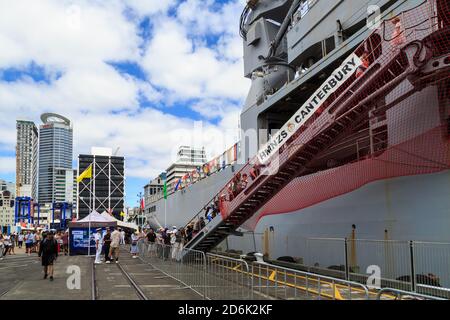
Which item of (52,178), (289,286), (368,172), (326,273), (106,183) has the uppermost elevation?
(52,178)

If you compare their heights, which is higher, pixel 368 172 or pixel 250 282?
pixel 368 172

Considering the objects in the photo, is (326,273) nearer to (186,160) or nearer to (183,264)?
(183,264)

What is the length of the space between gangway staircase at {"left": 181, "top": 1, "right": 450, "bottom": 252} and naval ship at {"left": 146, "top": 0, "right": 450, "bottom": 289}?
1.1 inches

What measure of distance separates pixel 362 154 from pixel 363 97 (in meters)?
3.05

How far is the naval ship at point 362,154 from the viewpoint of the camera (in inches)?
350

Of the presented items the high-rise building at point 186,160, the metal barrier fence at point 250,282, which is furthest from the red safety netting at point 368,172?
the high-rise building at point 186,160

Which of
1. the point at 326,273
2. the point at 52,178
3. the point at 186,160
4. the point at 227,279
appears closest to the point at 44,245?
the point at 227,279

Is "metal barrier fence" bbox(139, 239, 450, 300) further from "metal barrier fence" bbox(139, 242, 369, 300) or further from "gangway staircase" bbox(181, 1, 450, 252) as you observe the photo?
"gangway staircase" bbox(181, 1, 450, 252)

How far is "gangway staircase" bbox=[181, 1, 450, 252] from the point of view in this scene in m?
8.39

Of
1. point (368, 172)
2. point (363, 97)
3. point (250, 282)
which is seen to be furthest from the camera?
point (368, 172)

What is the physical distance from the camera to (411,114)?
1007cm

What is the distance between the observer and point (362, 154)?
12.7 metres

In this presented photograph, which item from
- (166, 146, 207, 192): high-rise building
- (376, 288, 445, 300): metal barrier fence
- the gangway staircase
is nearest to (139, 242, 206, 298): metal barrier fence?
the gangway staircase
